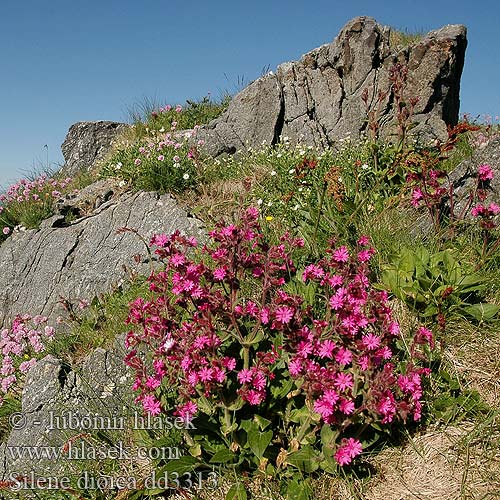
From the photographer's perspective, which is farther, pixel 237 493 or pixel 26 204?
pixel 26 204

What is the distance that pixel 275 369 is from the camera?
3.29 meters

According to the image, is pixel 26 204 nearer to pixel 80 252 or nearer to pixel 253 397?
pixel 80 252

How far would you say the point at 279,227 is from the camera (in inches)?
220

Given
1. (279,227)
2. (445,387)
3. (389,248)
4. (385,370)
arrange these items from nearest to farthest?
(385,370) → (445,387) → (389,248) → (279,227)

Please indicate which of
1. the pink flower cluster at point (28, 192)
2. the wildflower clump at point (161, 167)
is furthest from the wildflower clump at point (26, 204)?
the wildflower clump at point (161, 167)

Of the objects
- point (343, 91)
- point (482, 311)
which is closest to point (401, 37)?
point (343, 91)

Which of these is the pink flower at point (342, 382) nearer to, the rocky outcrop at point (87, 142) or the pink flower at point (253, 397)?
the pink flower at point (253, 397)

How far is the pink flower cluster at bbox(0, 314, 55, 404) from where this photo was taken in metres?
4.96

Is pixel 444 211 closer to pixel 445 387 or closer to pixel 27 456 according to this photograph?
pixel 445 387

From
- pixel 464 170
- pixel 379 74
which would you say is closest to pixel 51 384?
pixel 464 170

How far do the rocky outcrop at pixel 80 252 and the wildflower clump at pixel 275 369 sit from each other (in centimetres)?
284

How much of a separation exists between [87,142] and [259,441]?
12520 millimetres

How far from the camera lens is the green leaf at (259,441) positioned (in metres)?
3.00

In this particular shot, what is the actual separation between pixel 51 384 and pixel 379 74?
6.55 m
